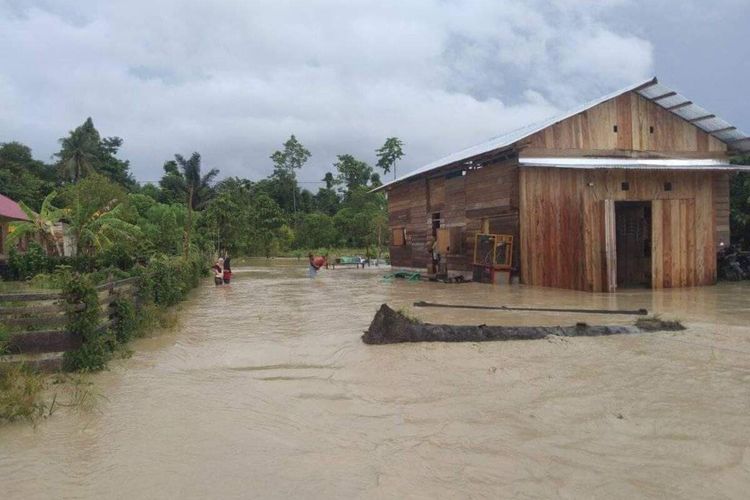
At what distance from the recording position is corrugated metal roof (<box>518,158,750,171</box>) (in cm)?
1491

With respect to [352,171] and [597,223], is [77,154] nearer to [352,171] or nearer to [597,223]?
[352,171]

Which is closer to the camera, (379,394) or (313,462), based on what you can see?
(313,462)

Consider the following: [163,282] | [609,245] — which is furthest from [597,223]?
[163,282]

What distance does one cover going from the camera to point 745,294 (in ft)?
44.6

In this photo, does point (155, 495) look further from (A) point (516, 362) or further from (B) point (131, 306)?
(B) point (131, 306)

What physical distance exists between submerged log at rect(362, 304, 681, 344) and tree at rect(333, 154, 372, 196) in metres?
50.7

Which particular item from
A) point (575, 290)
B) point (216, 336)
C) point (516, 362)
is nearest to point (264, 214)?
point (575, 290)

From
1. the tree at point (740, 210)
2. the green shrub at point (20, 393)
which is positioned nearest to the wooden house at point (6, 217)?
the green shrub at point (20, 393)

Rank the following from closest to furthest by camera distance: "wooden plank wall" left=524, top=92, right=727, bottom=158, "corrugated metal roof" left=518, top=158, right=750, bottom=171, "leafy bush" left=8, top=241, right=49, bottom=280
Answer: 1. "corrugated metal roof" left=518, top=158, right=750, bottom=171
2. "wooden plank wall" left=524, top=92, right=727, bottom=158
3. "leafy bush" left=8, top=241, right=49, bottom=280

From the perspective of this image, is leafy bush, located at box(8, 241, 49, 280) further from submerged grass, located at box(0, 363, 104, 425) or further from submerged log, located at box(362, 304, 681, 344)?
submerged log, located at box(362, 304, 681, 344)

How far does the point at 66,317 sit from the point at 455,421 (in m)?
4.89

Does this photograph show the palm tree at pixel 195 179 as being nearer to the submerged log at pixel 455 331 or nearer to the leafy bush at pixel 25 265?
the leafy bush at pixel 25 265

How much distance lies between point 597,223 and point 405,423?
425 inches

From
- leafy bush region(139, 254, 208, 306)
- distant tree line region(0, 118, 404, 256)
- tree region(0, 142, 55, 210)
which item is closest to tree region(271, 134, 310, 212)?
distant tree line region(0, 118, 404, 256)
